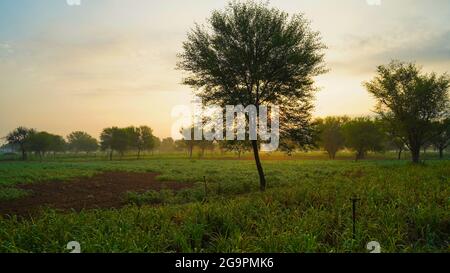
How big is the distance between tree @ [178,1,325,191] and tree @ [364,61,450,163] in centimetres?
2426

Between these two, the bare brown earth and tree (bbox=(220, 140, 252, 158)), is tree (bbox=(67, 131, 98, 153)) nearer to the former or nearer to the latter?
the bare brown earth

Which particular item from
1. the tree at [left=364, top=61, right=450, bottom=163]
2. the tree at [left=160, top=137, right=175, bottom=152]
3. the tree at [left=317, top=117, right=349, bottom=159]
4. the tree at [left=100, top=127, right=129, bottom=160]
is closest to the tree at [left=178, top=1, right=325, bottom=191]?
the tree at [left=364, top=61, right=450, bottom=163]

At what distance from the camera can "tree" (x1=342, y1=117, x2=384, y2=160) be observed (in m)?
78.9

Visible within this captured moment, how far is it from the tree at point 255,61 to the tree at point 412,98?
24.3 metres

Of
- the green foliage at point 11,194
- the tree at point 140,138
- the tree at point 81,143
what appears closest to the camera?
the green foliage at point 11,194

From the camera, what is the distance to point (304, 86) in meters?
20.0

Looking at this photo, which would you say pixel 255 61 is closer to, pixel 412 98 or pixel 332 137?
pixel 412 98

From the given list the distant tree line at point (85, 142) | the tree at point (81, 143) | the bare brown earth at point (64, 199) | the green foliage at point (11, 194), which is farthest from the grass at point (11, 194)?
the tree at point (81, 143)

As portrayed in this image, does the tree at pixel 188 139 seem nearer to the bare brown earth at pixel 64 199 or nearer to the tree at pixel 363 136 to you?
the bare brown earth at pixel 64 199

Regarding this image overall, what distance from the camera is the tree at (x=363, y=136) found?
3108 inches

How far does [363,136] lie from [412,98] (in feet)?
139

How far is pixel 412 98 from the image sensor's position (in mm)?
38438
